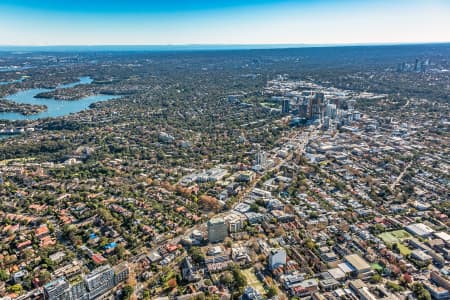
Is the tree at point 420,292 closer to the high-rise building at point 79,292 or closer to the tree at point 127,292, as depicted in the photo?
the tree at point 127,292

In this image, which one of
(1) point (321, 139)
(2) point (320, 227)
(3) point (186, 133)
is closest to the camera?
(2) point (320, 227)

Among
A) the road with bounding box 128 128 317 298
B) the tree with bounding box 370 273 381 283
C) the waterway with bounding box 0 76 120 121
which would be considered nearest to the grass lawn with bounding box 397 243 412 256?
the tree with bounding box 370 273 381 283

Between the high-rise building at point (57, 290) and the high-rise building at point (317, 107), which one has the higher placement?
the high-rise building at point (317, 107)

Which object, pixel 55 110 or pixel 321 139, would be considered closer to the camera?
pixel 321 139

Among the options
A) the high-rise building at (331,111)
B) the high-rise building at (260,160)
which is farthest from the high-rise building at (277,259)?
the high-rise building at (331,111)

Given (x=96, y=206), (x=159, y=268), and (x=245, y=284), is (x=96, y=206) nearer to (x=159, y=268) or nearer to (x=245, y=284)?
(x=159, y=268)

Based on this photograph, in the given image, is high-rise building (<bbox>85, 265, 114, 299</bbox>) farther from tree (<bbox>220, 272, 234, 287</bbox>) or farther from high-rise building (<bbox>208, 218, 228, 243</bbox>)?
high-rise building (<bbox>208, 218, 228, 243</bbox>)

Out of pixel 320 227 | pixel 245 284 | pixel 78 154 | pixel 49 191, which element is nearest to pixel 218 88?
pixel 78 154
